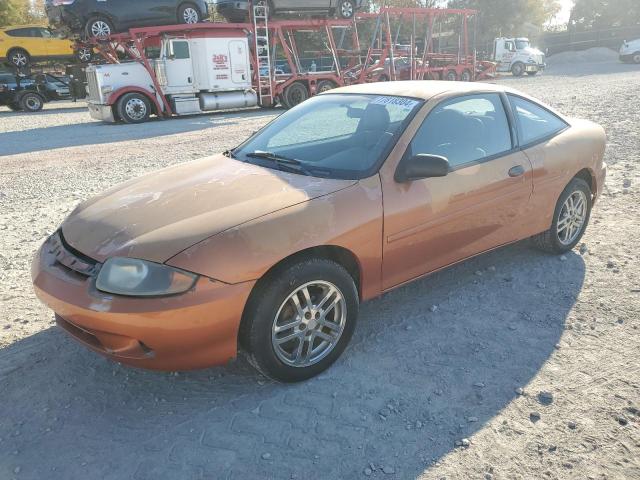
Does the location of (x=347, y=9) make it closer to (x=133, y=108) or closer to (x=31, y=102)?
(x=133, y=108)

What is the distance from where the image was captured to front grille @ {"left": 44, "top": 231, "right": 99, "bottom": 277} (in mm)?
2660

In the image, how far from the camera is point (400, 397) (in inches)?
109

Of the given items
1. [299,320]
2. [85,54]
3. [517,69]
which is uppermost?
[85,54]

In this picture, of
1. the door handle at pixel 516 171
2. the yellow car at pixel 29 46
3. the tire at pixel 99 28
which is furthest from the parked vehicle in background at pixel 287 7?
the door handle at pixel 516 171

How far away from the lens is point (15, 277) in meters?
4.30

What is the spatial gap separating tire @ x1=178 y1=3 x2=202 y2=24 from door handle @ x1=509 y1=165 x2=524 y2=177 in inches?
591

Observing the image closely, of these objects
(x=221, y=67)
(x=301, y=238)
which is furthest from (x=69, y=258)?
(x=221, y=67)

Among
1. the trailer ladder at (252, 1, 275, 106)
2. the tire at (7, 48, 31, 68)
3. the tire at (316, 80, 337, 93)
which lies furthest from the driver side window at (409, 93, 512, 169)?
the tire at (7, 48, 31, 68)

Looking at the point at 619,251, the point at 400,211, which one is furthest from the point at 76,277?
the point at 619,251

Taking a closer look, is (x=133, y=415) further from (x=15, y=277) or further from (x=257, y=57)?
(x=257, y=57)

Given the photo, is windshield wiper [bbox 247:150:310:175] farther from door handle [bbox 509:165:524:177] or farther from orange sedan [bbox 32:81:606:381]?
door handle [bbox 509:165:524:177]

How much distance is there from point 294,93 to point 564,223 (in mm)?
14903

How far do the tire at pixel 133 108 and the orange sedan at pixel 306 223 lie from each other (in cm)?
1212

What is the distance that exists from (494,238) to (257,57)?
47.1 feet
